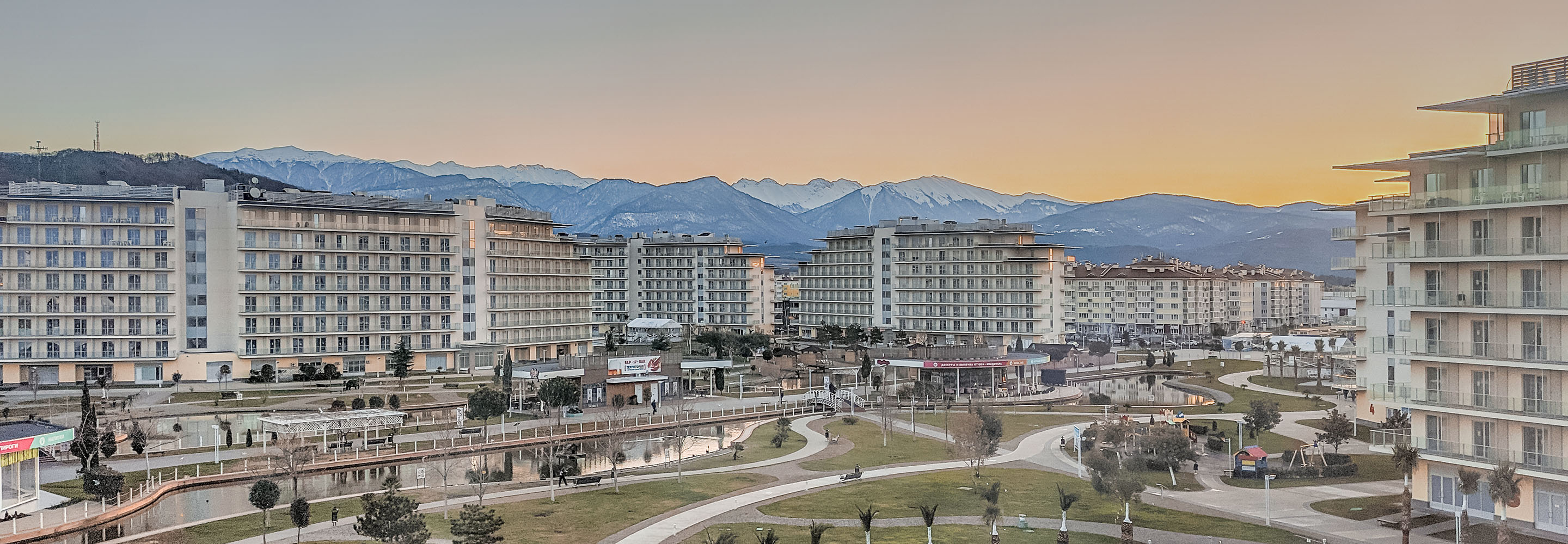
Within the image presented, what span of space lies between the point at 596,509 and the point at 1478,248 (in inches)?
1335

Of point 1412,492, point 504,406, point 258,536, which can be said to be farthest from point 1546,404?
point 504,406

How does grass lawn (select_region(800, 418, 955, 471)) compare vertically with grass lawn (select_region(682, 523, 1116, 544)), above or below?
below

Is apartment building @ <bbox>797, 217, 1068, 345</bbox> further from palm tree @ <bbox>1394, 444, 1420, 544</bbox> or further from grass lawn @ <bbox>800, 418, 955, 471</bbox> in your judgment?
palm tree @ <bbox>1394, 444, 1420, 544</bbox>

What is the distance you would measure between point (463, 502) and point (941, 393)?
44.0 m

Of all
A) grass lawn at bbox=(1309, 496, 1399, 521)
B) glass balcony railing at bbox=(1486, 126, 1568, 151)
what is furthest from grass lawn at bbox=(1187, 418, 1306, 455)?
glass balcony railing at bbox=(1486, 126, 1568, 151)

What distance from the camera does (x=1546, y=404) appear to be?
3534 centimetres

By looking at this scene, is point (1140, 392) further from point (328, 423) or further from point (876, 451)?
point (328, 423)

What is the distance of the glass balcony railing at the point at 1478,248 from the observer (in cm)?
Result: 3484

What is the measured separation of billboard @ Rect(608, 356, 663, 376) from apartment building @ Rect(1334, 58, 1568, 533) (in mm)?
48824

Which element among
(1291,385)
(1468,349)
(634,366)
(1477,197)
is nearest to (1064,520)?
(1468,349)

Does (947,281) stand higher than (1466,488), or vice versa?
(947,281)

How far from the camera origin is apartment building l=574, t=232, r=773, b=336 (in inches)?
5709

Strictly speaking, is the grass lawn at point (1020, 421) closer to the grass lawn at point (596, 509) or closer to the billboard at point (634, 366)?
the billboard at point (634, 366)

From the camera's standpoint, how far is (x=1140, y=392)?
91875mm
